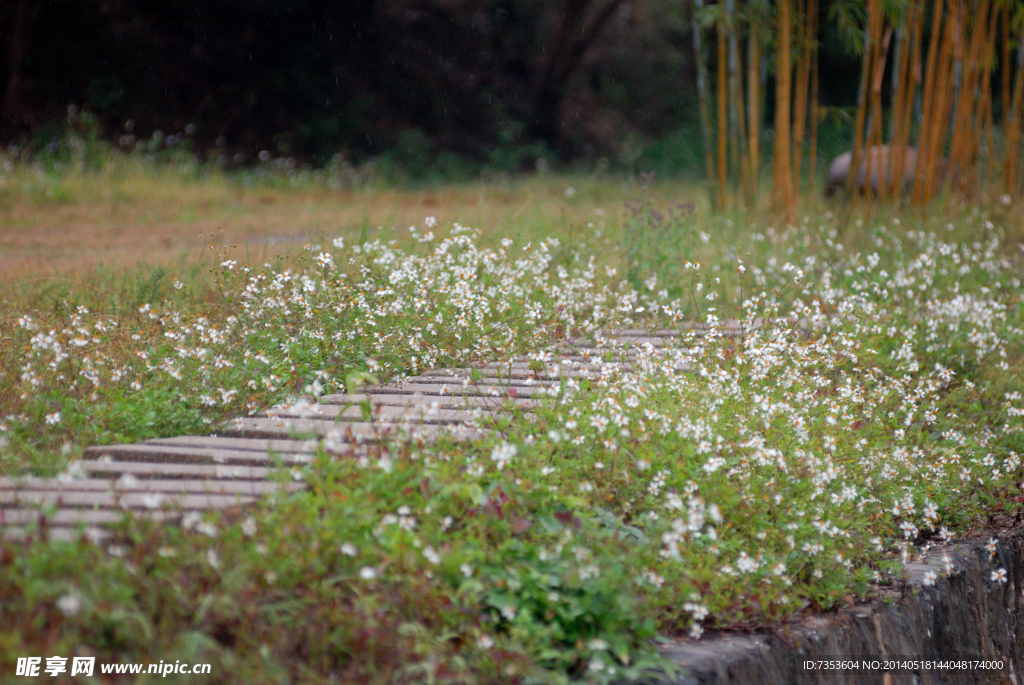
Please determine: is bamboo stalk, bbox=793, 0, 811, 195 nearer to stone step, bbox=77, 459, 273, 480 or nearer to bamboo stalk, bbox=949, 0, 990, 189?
bamboo stalk, bbox=949, 0, 990, 189

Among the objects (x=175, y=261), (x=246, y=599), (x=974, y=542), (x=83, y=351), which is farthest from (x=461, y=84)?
(x=246, y=599)

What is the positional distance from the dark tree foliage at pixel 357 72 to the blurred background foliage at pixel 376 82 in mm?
21

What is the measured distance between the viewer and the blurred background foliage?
11.7 metres

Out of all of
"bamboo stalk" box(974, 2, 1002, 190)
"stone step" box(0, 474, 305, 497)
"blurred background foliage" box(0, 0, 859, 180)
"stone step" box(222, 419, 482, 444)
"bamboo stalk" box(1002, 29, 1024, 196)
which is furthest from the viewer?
"blurred background foliage" box(0, 0, 859, 180)

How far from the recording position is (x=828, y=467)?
2871mm

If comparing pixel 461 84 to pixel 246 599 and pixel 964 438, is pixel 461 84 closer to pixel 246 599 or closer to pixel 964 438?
pixel 964 438

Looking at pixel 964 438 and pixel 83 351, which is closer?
pixel 964 438

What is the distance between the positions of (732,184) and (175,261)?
14.8 feet

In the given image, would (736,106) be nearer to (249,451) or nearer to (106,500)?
(249,451)

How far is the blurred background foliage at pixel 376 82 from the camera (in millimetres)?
11680

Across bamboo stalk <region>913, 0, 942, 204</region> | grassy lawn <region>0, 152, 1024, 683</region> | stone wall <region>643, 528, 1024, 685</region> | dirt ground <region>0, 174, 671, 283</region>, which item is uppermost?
bamboo stalk <region>913, 0, 942, 204</region>

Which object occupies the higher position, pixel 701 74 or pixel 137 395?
pixel 701 74

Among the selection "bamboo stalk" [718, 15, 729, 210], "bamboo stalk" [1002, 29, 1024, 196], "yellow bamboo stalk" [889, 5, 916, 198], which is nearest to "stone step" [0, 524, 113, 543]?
"bamboo stalk" [718, 15, 729, 210]

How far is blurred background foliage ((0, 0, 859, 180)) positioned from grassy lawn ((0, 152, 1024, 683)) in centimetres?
678
